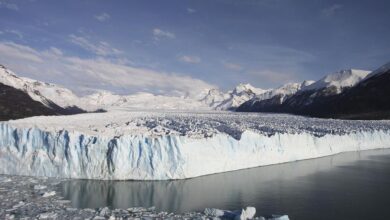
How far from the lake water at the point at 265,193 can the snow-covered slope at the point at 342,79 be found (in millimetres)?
77444

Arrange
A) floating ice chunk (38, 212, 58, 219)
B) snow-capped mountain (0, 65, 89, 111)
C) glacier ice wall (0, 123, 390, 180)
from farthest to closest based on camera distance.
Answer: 1. snow-capped mountain (0, 65, 89, 111)
2. glacier ice wall (0, 123, 390, 180)
3. floating ice chunk (38, 212, 58, 219)

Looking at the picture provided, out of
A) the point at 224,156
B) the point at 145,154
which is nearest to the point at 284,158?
the point at 224,156

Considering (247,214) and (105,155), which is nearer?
(247,214)

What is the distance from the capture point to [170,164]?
1489 centimetres

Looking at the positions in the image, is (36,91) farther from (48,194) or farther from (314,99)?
(48,194)

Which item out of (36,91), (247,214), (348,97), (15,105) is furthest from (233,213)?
(36,91)

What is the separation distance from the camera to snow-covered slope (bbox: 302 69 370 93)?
9146 centimetres

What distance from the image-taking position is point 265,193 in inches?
521

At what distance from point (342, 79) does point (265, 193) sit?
88637 mm

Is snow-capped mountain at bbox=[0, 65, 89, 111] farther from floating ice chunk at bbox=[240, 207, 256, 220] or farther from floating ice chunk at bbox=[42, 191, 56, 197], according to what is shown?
floating ice chunk at bbox=[240, 207, 256, 220]

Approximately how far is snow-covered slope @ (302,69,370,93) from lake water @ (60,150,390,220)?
77.4m

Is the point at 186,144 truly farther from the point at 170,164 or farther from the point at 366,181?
the point at 366,181

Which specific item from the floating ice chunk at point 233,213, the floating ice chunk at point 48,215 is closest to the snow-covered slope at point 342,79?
the floating ice chunk at point 233,213

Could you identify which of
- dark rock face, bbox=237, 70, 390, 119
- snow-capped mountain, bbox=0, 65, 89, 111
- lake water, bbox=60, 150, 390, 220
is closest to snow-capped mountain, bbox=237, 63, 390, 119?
dark rock face, bbox=237, 70, 390, 119
